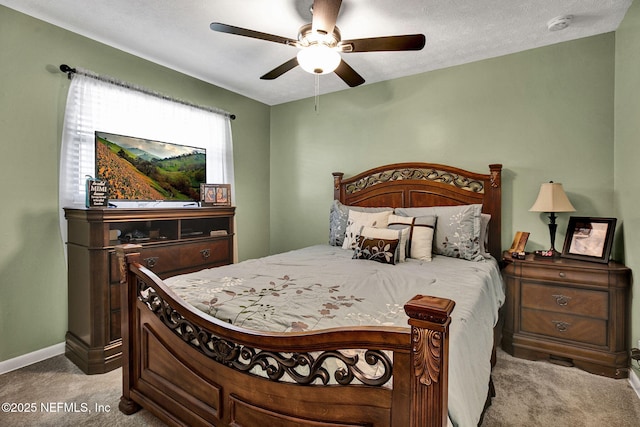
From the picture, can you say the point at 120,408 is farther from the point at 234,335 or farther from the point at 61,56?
the point at 61,56

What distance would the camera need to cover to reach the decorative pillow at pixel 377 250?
97.0 inches

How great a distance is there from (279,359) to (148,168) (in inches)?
105

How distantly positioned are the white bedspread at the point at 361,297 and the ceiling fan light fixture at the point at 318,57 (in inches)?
53.0

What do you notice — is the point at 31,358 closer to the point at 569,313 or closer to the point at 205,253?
the point at 205,253

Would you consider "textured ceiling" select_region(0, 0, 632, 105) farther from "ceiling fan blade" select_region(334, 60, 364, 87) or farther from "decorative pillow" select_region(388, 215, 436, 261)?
"decorative pillow" select_region(388, 215, 436, 261)

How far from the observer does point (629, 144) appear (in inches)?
90.2

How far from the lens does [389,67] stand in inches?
131

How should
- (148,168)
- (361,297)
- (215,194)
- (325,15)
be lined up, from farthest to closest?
1. (215,194)
2. (148,168)
3. (325,15)
4. (361,297)

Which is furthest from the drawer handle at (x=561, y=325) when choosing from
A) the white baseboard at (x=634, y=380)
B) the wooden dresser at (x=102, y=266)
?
the wooden dresser at (x=102, y=266)

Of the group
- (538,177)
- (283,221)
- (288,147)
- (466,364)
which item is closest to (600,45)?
(538,177)

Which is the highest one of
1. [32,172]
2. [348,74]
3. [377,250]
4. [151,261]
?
[348,74]

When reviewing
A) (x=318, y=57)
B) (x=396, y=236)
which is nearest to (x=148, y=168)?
(x=318, y=57)

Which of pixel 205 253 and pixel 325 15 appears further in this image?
pixel 205 253

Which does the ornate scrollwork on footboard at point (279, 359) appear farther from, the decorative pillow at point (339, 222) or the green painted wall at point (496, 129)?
the green painted wall at point (496, 129)
